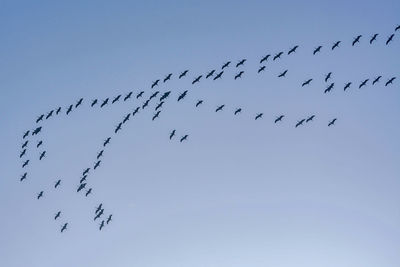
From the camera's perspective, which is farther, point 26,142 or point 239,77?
point 26,142

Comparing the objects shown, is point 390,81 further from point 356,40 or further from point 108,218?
point 108,218

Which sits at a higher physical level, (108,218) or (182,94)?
(182,94)

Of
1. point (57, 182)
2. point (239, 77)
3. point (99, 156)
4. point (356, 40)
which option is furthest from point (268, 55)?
point (57, 182)

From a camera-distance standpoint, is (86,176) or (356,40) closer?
(356,40)

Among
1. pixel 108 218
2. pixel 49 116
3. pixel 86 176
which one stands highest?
pixel 49 116

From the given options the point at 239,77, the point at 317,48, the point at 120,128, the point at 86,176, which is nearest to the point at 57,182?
the point at 86,176

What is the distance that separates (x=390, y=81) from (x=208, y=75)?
13.3m

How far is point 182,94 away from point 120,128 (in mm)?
5695

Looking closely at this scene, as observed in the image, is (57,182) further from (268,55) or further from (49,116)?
(268,55)

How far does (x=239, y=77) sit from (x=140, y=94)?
772cm

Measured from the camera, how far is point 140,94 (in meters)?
48.4

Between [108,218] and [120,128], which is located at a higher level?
[120,128]

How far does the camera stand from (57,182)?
49.3m

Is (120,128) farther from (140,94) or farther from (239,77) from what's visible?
(239,77)
